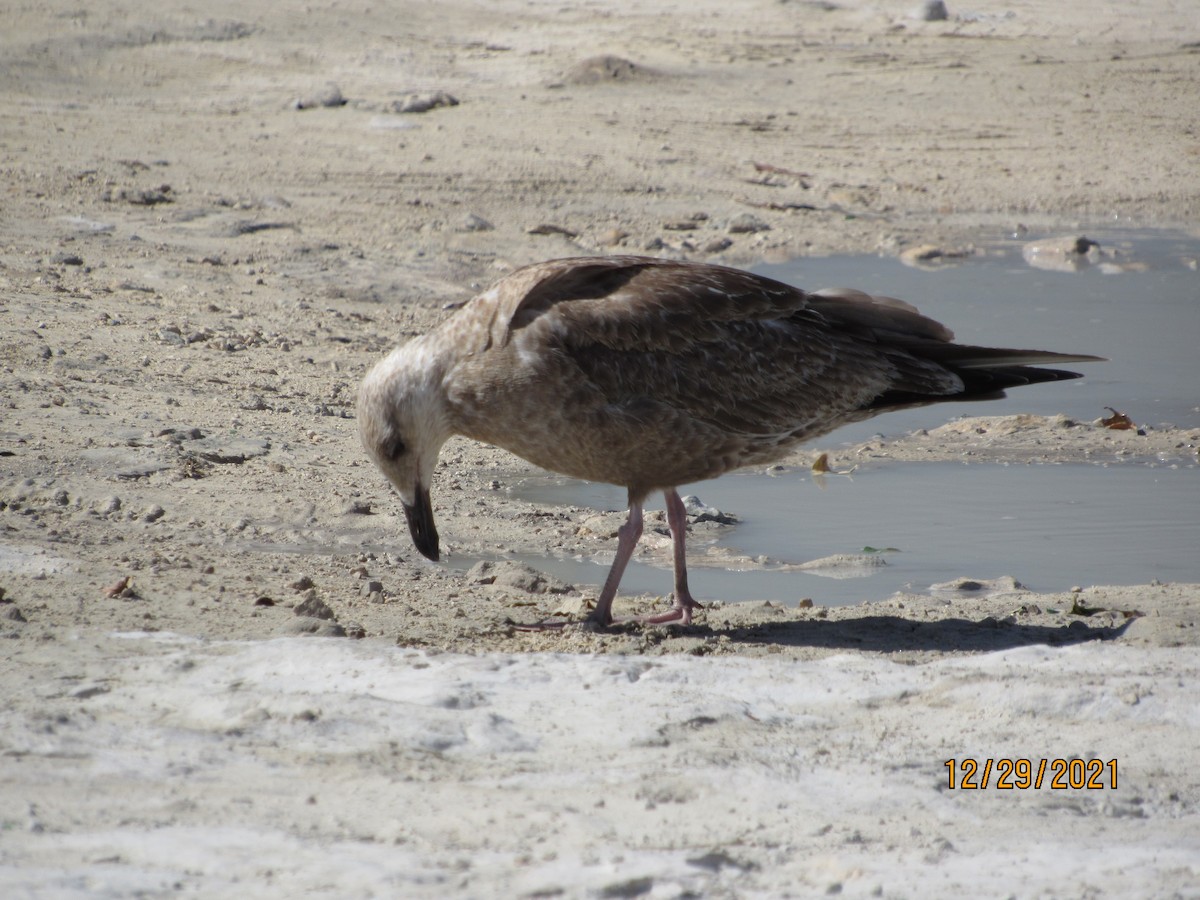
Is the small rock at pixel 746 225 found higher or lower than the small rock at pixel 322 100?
lower

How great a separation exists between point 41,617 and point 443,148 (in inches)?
411

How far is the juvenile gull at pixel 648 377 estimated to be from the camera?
18.5 ft

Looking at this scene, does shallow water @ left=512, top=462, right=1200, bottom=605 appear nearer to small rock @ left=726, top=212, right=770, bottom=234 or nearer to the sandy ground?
the sandy ground

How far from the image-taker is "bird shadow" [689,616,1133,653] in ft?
18.1

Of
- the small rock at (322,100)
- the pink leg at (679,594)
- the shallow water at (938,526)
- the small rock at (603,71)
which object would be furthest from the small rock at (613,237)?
the pink leg at (679,594)

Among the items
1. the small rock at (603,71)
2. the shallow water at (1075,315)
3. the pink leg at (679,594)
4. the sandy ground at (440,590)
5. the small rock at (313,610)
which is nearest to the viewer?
the sandy ground at (440,590)

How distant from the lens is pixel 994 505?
25.6ft

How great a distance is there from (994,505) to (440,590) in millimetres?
3198

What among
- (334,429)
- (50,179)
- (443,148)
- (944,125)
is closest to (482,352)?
(334,429)

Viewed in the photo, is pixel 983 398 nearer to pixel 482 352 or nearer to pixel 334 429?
pixel 482 352

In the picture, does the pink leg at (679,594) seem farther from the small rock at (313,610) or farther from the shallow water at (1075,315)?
the shallow water at (1075,315)

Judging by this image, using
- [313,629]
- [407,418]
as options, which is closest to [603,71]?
[407,418]
